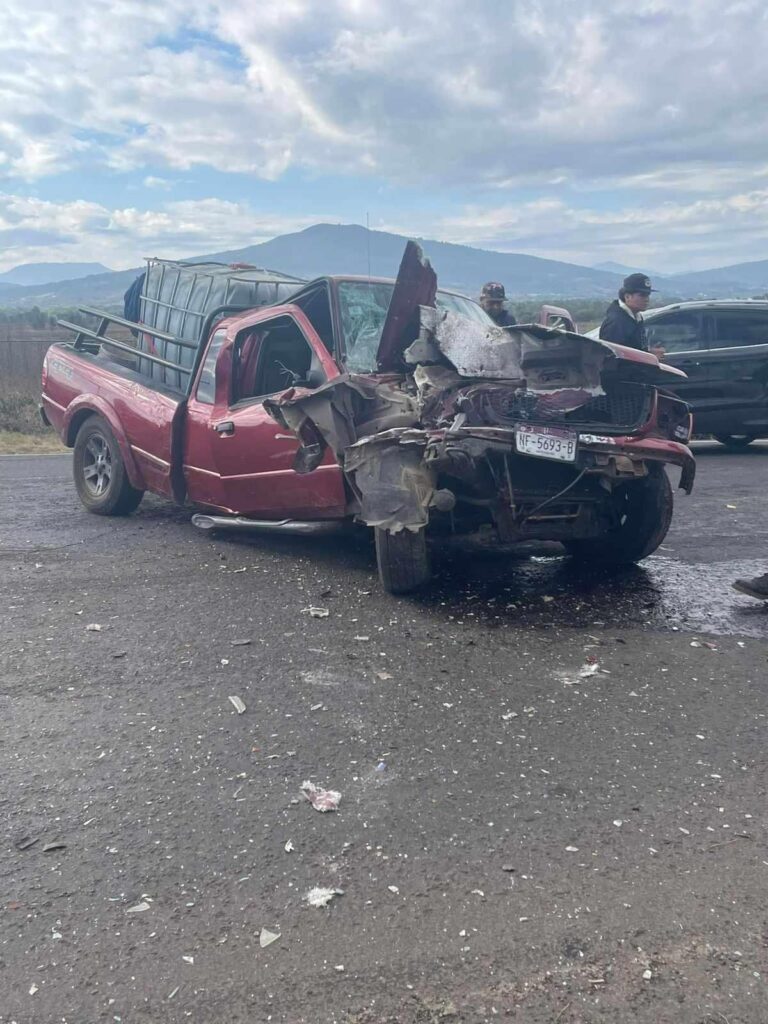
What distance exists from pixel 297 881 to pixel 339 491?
3.26 meters

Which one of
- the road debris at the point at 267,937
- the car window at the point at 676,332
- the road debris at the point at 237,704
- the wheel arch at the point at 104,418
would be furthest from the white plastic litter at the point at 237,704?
the car window at the point at 676,332

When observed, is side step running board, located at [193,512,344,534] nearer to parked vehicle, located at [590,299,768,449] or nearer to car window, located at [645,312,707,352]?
parked vehicle, located at [590,299,768,449]

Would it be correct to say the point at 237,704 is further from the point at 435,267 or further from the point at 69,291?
the point at 69,291

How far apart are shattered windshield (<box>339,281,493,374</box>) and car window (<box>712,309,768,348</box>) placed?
5.91 metres

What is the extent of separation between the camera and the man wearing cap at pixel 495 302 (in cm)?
832

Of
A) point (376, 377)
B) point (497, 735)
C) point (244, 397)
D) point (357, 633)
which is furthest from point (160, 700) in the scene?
point (244, 397)

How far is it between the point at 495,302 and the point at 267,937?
6.86 m

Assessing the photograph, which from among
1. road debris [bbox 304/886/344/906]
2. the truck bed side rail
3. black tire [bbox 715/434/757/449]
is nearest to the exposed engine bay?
road debris [bbox 304/886/344/906]

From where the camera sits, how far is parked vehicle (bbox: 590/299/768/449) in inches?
427

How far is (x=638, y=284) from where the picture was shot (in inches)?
292

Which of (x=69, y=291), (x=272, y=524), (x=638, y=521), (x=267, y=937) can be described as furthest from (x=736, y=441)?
(x=69, y=291)

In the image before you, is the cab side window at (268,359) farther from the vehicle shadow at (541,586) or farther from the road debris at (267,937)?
the road debris at (267,937)

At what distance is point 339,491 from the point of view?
18.6 feet

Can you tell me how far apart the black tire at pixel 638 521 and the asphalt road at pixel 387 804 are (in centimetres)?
29
